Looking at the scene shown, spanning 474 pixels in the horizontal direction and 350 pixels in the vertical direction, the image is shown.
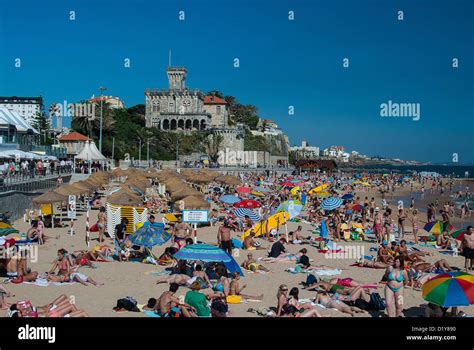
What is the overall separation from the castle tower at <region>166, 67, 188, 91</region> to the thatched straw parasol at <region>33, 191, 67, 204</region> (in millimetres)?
68702

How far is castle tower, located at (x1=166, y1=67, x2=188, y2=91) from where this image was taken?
281 feet

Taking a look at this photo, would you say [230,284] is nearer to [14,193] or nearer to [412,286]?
[412,286]

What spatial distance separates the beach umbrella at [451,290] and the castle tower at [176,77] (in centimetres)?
7999

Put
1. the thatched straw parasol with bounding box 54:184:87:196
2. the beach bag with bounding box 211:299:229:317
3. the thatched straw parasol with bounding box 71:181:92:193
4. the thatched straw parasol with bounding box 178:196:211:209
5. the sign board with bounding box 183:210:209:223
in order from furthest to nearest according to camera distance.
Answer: the thatched straw parasol with bounding box 71:181:92:193, the thatched straw parasol with bounding box 54:184:87:196, the thatched straw parasol with bounding box 178:196:211:209, the sign board with bounding box 183:210:209:223, the beach bag with bounding box 211:299:229:317

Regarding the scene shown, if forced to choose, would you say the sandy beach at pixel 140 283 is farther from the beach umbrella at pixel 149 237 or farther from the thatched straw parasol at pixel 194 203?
the thatched straw parasol at pixel 194 203

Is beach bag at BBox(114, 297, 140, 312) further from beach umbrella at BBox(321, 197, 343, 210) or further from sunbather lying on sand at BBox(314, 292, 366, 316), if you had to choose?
beach umbrella at BBox(321, 197, 343, 210)

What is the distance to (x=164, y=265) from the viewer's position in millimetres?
12688

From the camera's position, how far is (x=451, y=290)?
25.2 feet

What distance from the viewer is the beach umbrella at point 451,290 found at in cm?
756

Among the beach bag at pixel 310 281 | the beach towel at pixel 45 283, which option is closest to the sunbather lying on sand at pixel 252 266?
the beach bag at pixel 310 281

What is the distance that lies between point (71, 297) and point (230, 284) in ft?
9.94

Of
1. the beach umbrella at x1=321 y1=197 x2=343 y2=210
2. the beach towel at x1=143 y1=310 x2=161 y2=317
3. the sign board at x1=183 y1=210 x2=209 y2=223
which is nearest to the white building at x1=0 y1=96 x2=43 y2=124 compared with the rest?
the beach umbrella at x1=321 y1=197 x2=343 y2=210

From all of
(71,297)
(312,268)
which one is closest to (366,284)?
(312,268)
